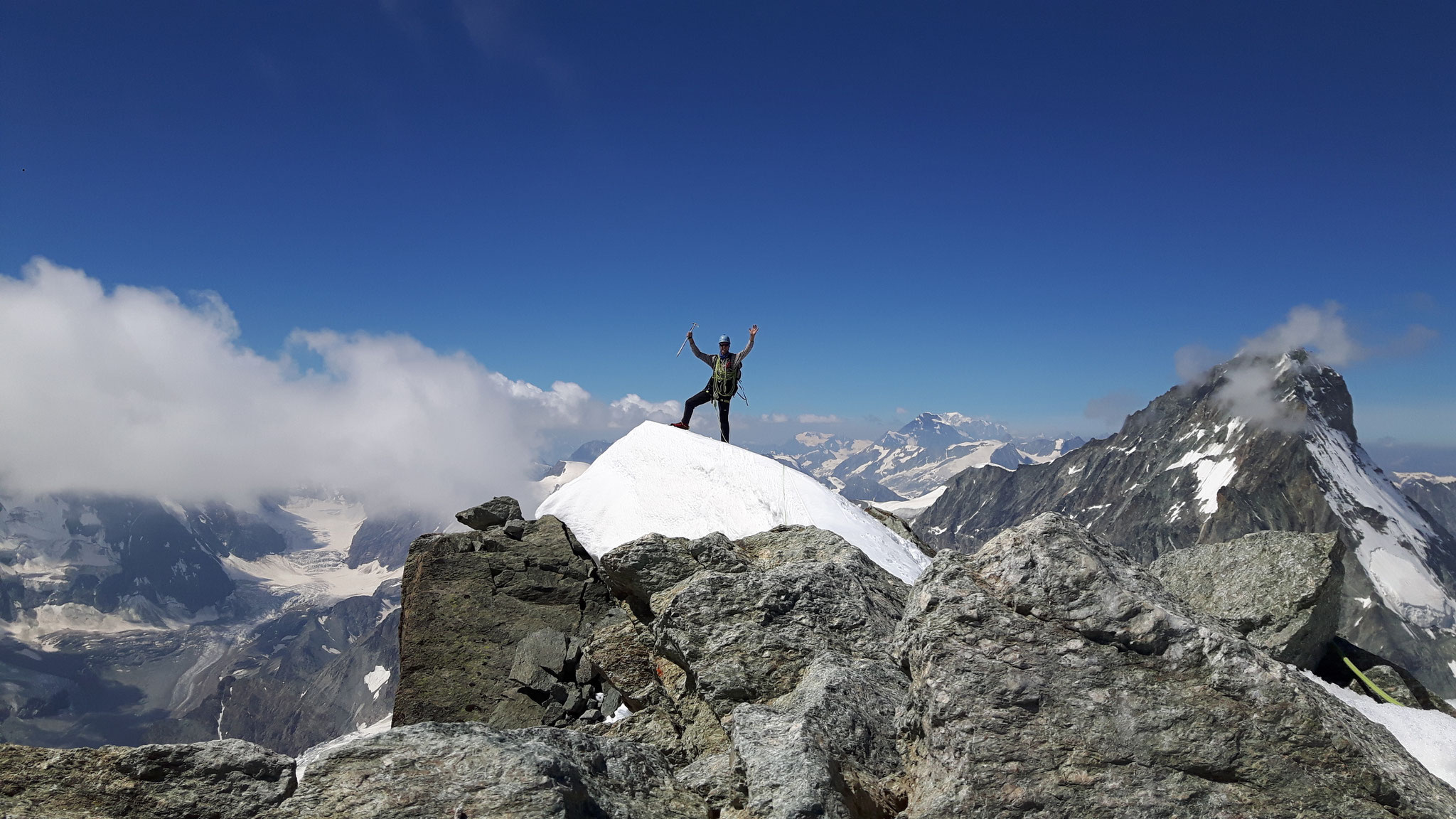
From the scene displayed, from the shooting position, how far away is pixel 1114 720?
272 inches

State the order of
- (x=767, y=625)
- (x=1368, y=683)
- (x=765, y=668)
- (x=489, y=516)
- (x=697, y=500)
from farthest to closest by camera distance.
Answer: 1. (x=697, y=500)
2. (x=489, y=516)
3. (x=1368, y=683)
4. (x=767, y=625)
5. (x=765, y=668)

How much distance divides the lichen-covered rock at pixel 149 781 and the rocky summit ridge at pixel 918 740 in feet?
0.07

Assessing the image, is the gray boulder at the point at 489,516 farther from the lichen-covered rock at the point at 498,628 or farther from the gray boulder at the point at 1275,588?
the gray boulder at the point at 1275,588

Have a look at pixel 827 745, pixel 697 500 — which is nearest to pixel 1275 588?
pixel 827 745

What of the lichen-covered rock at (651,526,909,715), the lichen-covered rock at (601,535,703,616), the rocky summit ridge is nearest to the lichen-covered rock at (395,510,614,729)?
the lichen-covered rock at (601,535,703,616)

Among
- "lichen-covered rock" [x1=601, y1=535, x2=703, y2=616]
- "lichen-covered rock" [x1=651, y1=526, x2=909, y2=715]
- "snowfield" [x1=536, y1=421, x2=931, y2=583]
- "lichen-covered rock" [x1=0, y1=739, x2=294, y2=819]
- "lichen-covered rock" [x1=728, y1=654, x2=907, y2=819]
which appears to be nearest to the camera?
"lichen-covered rock" [x1=0, y1=739, x2=294, y2=819]

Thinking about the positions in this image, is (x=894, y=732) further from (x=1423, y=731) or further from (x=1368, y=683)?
(x=1368, y=683)

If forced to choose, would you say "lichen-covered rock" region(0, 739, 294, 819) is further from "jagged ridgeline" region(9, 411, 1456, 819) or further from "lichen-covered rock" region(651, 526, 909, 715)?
"lichen-covered rock" region(651, 526, 909, 715)

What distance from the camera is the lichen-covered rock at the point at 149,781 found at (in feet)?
22.0

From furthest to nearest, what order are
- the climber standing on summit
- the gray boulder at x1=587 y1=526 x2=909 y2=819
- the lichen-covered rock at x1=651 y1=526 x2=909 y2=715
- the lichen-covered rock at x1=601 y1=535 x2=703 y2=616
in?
the climber standing on summit < the lichen-covered rock at x1=601 y1=535 x2=703 y2=616 < the lichen-covered rock at x1=651 y1=526 x2=909 y2=715 < the gray boulder at x1=587 y1=526 x2=909 y2=819

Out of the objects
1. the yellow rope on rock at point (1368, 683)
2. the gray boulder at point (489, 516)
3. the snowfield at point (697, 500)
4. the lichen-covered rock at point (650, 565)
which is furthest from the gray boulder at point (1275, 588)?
the gray boulder at point (489, 516)

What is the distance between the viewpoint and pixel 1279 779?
649cm

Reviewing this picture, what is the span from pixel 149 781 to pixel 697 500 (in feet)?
45.7

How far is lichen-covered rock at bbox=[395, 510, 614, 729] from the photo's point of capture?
12930 mm
